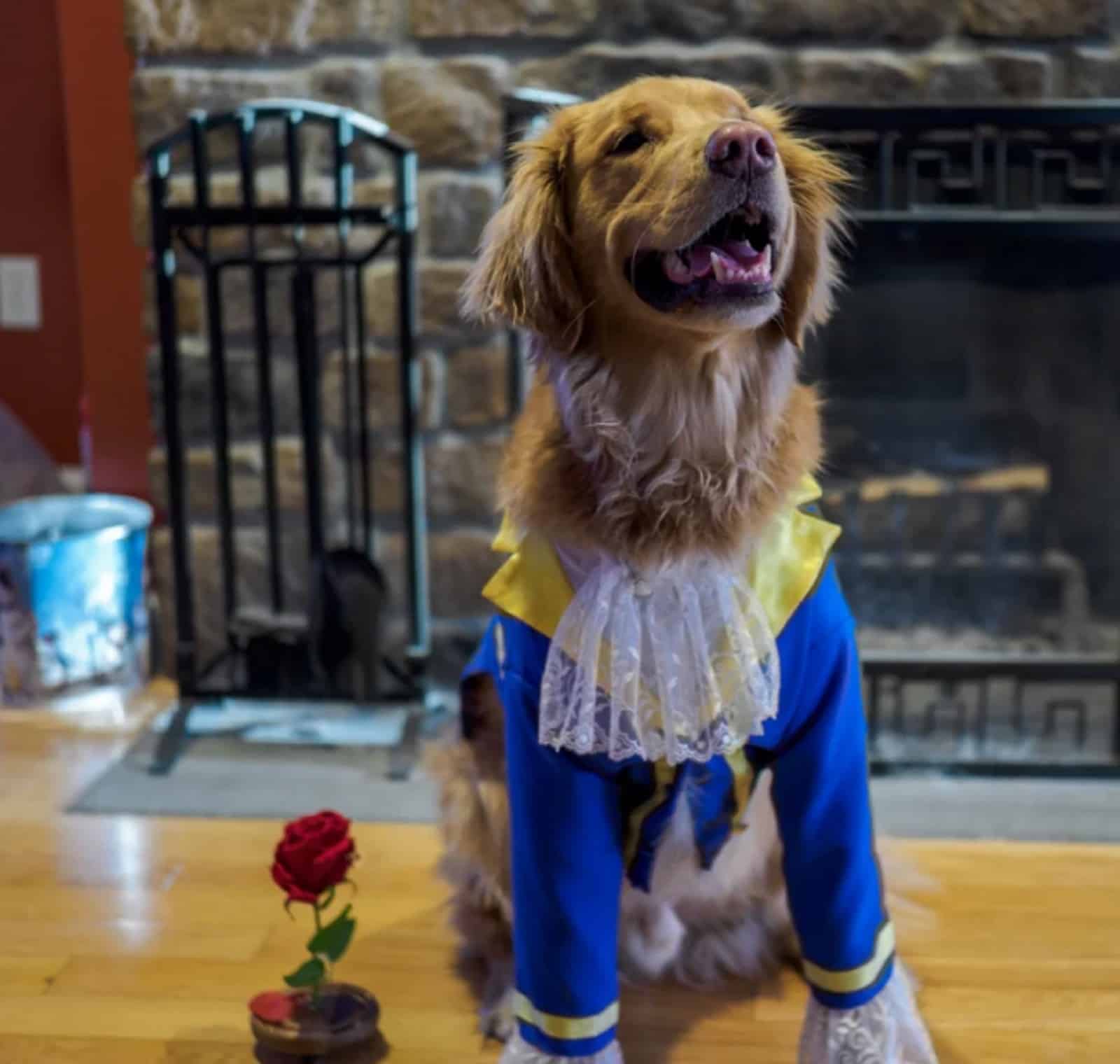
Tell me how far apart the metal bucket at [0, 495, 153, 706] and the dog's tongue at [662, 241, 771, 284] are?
1.46 metres

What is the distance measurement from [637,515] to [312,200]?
4.29 ft

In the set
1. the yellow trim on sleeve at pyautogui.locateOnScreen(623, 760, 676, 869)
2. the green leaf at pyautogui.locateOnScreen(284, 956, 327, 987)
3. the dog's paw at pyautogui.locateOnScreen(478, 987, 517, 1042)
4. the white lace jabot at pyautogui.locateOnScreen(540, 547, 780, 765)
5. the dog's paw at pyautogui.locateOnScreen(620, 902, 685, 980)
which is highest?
the white lace jabot at pyautogui.locateOnScreen(540, 547, 780, 765)

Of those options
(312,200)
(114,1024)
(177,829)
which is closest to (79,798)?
(177,829)

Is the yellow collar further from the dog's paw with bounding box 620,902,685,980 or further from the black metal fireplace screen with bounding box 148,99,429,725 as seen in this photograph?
the black metal fireplace screen with bounding box 148,99,429,725

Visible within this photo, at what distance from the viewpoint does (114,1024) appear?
5.09 feet

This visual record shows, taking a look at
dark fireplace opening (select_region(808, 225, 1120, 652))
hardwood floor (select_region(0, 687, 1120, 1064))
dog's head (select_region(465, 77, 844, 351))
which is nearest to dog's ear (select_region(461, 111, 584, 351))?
dog's head (select_region(465, 77, 844, 351))

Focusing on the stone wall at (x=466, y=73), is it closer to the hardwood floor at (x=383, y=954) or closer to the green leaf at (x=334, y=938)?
the hardwood floor at (x=383, y=954)

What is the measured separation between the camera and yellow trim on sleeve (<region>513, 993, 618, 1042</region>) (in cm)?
130

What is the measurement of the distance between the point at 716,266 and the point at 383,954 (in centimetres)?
96

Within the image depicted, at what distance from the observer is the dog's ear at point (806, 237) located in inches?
51.8

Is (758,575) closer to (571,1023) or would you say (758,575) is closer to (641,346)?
(641,346)

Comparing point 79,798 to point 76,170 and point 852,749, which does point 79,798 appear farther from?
point 852,749

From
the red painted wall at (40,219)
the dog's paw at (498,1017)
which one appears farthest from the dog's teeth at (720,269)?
the red painted wall at (40,219)

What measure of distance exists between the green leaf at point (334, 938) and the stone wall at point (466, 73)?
42.5 inches
